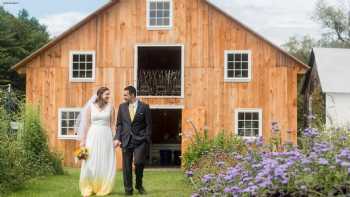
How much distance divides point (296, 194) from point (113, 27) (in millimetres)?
19003

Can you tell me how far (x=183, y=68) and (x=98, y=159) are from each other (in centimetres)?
1229

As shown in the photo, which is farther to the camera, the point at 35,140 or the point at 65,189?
the point at 35,140

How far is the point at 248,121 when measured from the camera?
24266 mm

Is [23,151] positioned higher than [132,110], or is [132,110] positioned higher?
[132,110]

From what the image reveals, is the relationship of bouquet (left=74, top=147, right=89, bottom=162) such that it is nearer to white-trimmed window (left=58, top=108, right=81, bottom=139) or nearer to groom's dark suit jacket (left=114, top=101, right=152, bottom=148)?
groom's dark suit jacket (left=114, top=101, right=152, bottom=148)

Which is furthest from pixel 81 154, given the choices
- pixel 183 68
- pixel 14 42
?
pixel 14 42

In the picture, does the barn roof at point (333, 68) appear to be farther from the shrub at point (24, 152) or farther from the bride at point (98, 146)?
the bride at point (98, 146)

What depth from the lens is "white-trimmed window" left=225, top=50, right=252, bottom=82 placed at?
958 inches

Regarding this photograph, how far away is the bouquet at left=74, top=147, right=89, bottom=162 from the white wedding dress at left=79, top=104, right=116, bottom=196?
100 millimetres

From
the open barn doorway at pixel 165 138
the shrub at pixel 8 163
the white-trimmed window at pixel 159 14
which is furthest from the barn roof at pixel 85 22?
the shrub at pixel 8 163

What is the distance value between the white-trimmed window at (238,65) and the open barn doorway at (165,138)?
485cm

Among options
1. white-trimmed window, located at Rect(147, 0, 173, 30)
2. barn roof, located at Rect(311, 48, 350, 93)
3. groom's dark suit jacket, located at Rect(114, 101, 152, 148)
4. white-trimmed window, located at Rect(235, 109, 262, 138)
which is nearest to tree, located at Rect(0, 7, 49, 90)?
barn roof, located at Rect(311, 48, 350, 93)

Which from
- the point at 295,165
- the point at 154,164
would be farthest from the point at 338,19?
the point at 295,165

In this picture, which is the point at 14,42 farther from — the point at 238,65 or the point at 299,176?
the point at 299,176
